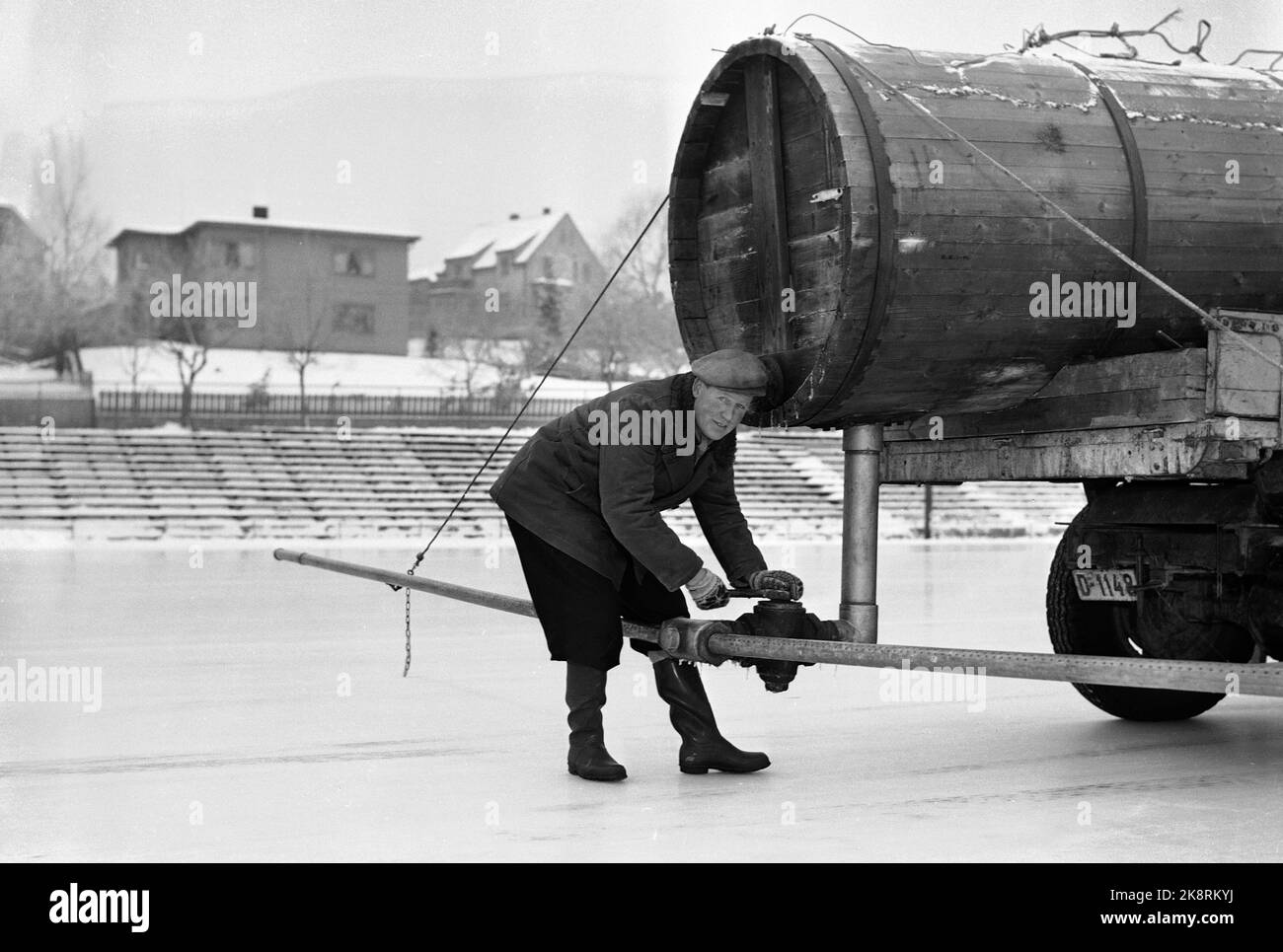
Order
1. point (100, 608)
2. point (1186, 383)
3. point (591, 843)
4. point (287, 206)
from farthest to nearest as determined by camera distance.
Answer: point (287, 206) < point (100, 608) < point (1186, 383) < point (591, 843)

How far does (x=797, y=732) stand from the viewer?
21.2 ft

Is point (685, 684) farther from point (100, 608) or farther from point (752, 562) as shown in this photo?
point (100, 608)

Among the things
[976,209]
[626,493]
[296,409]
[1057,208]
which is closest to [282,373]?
[296,409]

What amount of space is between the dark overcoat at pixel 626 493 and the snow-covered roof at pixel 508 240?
83.8 metres

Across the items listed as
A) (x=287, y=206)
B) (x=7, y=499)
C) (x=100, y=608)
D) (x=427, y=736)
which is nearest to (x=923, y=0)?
(x=287, y=206)

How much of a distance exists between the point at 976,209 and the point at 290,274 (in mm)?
69573

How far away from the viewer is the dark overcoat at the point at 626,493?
16.7ft

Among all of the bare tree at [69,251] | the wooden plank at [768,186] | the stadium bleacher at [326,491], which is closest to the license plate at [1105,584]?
the wooden plank at [768,186]

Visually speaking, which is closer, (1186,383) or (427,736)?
(1186,383)

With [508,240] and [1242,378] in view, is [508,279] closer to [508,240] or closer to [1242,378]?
[508,240]

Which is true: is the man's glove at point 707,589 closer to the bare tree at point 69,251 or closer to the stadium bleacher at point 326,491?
the stadium bleacher at point 326,491

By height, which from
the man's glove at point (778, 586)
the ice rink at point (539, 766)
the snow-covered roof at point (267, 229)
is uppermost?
the snow-covered roof at point (267, 229)

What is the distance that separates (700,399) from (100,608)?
28.6ft
